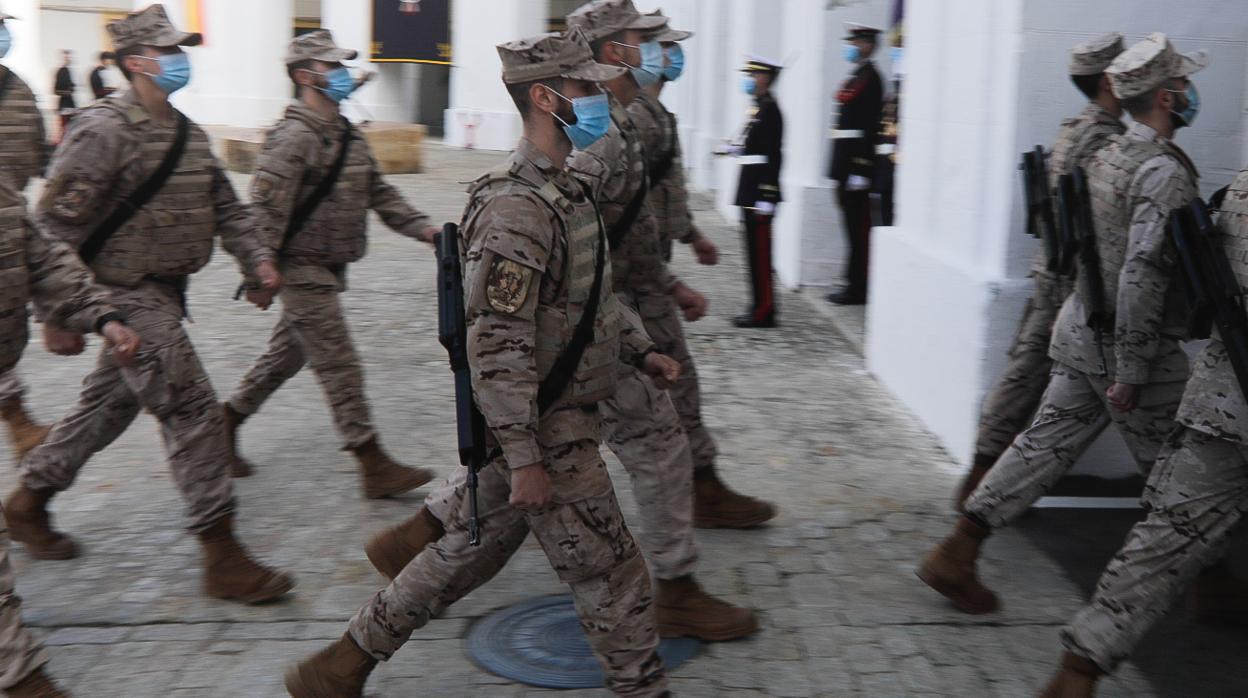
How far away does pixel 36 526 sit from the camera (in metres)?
4.97

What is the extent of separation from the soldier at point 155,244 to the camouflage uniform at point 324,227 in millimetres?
440

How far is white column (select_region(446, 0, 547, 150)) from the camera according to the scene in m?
25.6

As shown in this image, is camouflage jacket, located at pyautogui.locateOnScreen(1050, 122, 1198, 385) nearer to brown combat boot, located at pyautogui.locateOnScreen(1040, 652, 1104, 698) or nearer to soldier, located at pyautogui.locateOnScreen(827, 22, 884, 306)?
brown combat boot, located at pyautogui.locateOnScreen(1040, 652, 1104, 698)

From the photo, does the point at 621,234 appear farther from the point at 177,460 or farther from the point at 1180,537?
the point at 1180,537

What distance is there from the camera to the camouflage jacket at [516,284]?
319cm

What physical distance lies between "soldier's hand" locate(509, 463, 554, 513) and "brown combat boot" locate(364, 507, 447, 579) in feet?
4.08

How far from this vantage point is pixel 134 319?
4.63m

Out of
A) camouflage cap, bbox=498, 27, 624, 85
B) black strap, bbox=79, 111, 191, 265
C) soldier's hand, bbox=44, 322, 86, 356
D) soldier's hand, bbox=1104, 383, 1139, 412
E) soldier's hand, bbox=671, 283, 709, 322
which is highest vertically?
camouflage cap, bbox=498, 27, 624, 85

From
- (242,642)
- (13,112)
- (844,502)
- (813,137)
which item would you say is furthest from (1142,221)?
(813,137)

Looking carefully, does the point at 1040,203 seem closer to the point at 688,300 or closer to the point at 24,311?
the point at 688,300

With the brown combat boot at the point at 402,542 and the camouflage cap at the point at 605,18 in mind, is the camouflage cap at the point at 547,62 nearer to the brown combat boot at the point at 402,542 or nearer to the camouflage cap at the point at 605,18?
the camouflage cap at the point at 605,18

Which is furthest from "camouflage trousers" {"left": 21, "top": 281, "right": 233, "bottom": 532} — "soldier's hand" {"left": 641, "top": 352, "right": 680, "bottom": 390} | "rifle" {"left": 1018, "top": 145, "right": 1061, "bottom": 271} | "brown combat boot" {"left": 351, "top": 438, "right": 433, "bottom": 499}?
"rifle" {"left": 1018, "top": 145, "right": 1061, "bottom": 271}

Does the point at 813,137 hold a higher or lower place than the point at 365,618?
higher

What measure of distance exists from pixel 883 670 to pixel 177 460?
2419 mm
